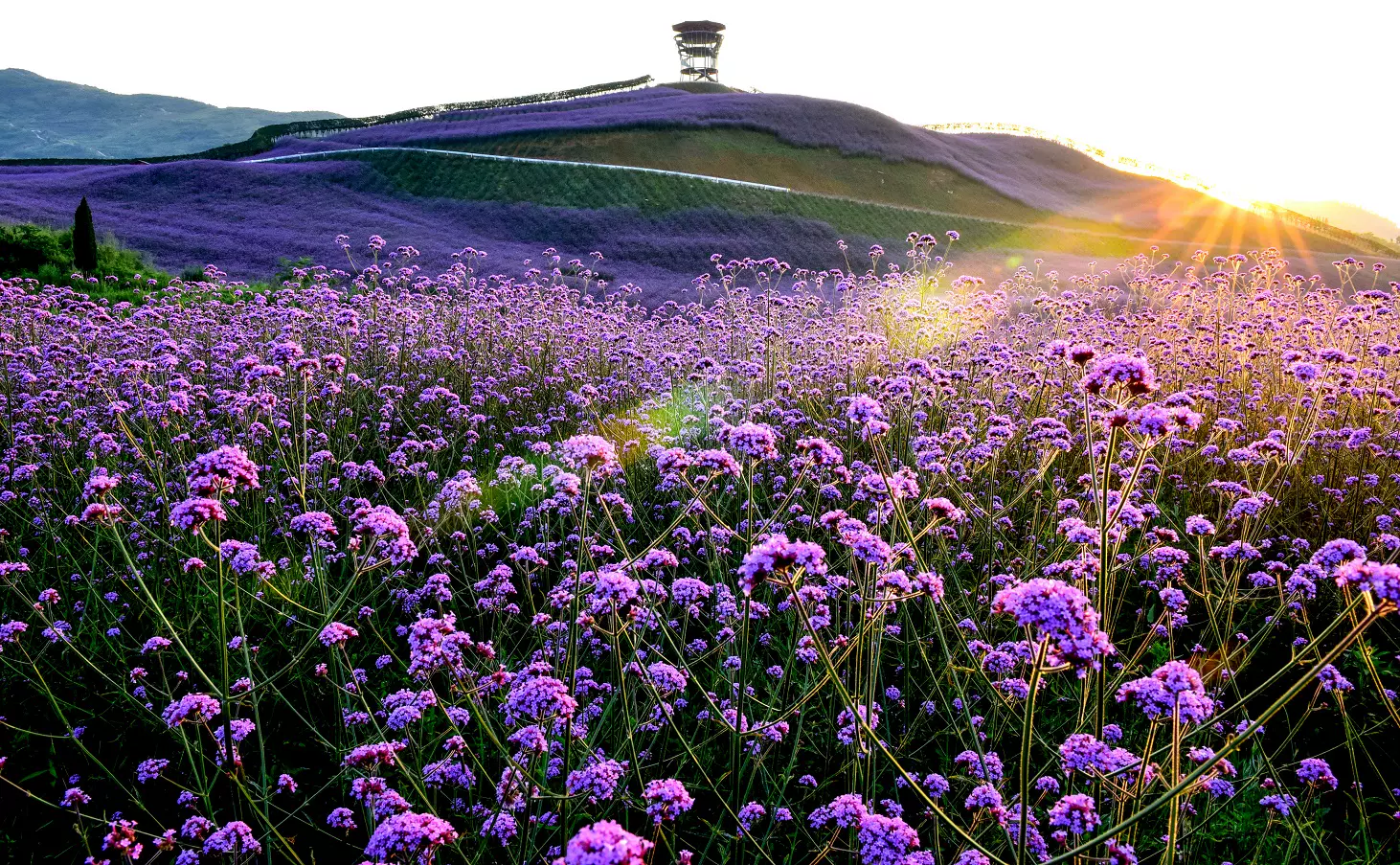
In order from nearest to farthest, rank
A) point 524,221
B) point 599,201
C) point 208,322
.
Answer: point 208,322 < point 524,221 < point 599,201

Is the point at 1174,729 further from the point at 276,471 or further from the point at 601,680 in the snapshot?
the point at 276,471

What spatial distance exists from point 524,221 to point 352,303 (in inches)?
724

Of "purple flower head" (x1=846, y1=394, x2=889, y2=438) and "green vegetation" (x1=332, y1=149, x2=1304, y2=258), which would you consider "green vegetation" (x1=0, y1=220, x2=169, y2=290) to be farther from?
"purple flower head" (x1=846, y1=394, x2=889, y2=438)

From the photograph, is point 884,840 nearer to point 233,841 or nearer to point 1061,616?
point 1061,616

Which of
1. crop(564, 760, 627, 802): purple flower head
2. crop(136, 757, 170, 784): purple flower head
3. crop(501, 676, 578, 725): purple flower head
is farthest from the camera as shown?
crop(136, 757, 170, 784): purple flower head

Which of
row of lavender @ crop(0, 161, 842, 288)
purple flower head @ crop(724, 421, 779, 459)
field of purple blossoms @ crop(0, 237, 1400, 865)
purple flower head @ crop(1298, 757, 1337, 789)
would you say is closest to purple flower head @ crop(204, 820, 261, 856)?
field of purple blossoms @ crop(0, 237, 1400, 865)

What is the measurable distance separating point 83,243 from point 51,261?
787mm

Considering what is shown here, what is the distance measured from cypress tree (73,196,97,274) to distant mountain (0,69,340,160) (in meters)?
143

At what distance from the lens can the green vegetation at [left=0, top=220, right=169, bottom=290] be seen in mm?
16188

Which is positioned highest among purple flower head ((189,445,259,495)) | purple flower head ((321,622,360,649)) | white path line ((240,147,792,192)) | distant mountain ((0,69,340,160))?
distant mountain ((0,69,340,160))

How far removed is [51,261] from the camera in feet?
56.2

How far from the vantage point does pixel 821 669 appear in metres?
3.53

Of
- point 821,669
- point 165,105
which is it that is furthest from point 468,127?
point 165,105

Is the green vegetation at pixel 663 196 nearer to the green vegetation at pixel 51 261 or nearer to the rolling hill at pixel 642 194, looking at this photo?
the rolling hill at pixel 642 194
